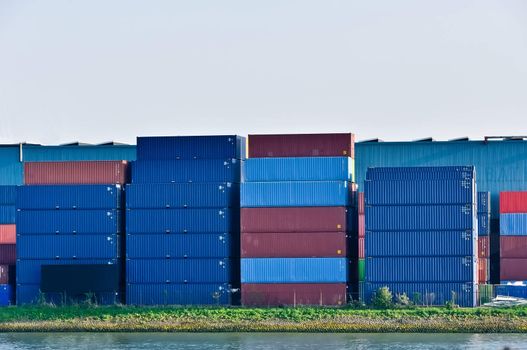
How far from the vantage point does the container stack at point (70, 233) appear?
103 meters

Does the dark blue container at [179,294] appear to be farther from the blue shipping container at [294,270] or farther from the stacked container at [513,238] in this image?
the stacked container at [513,238]

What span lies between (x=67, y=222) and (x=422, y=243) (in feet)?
67.2

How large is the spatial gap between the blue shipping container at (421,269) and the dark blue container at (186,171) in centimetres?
950

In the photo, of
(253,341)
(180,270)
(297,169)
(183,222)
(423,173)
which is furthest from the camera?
(183,222)

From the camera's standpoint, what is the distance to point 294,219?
101 metres

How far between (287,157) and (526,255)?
15572 millimetres

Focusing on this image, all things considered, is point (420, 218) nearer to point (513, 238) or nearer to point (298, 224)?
point (298, 224)

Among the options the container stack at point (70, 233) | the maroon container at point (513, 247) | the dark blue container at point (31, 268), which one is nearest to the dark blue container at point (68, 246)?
the container stack at point (70, 233)

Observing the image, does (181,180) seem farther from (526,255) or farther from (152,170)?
(526,255)

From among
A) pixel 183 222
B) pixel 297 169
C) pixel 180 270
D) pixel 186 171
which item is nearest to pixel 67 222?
pixel 183 222

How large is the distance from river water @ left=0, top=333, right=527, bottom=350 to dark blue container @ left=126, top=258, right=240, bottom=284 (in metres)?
5.06

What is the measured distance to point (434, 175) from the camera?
3949 inches

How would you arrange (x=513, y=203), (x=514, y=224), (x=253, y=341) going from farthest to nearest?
(x=513, y=203), (x=514, y=224), (x=253, y=341)

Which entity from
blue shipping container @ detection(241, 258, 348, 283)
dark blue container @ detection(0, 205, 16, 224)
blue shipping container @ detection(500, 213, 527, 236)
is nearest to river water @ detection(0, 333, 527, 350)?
blue shipping container @ detection(241, 258, 348, 283)
